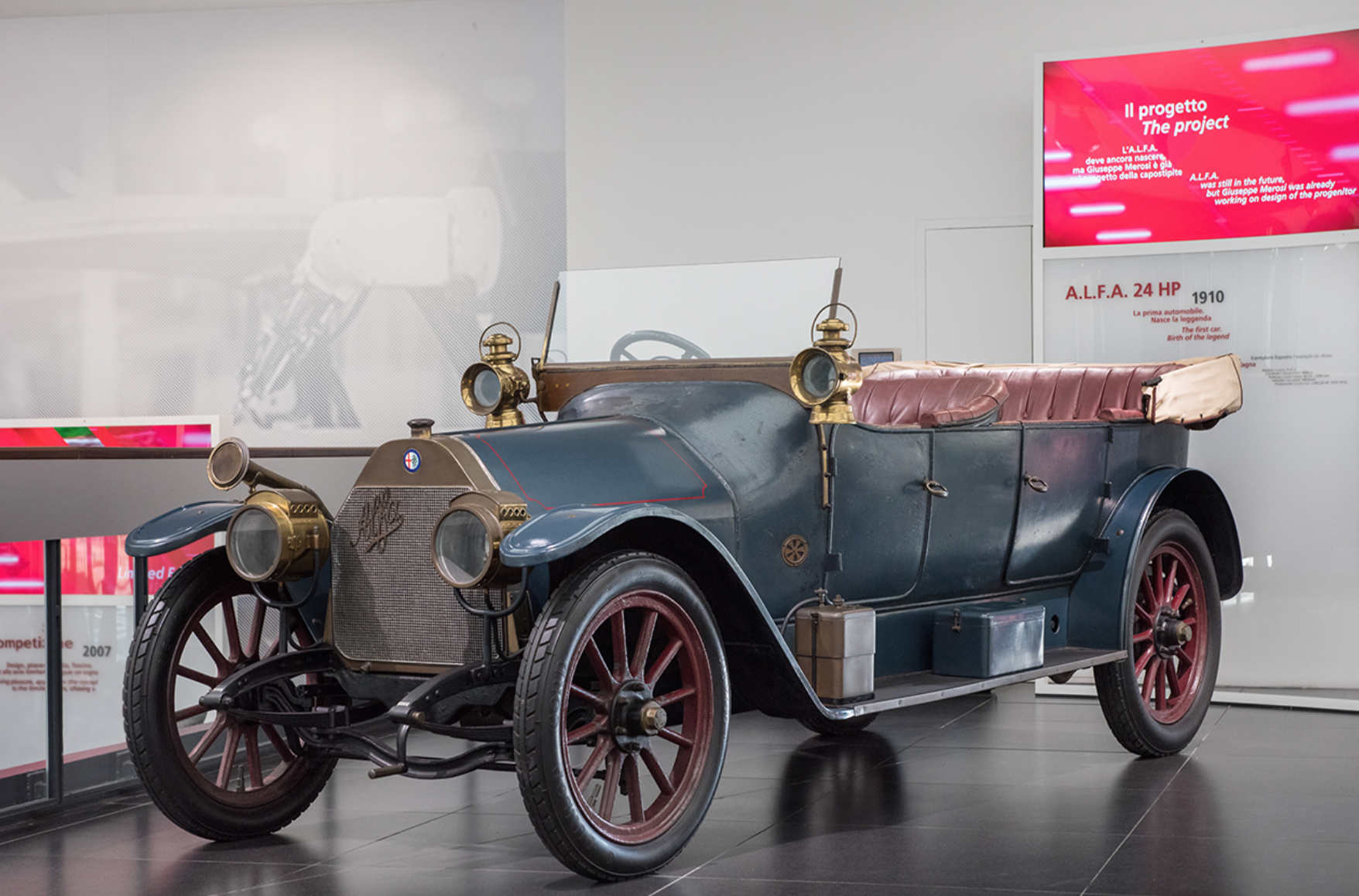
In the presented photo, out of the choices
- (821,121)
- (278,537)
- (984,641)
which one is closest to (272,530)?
(278,537)

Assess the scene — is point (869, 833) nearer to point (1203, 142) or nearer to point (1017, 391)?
point (1017, 391)

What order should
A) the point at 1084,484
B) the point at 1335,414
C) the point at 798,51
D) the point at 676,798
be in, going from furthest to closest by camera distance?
the point at 798,51 < the point at 1335,414 < the point at 1084,484 < the point at 676,798

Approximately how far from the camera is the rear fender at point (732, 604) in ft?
10.7

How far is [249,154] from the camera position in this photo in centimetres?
862

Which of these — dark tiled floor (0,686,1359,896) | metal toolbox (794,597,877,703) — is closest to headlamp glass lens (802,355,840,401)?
metal toolbox (794,597,877,703)

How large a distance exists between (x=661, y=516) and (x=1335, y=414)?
12.5ft

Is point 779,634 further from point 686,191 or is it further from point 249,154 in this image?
point 249,154

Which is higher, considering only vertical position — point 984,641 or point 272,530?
point 272,530

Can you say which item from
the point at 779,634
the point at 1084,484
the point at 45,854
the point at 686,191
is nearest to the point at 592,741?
the point at 779,634

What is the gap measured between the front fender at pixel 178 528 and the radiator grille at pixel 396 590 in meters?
0.31

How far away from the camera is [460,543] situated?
302 cm

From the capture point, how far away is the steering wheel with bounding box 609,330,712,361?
4.04 metres

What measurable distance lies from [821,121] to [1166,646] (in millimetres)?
3268

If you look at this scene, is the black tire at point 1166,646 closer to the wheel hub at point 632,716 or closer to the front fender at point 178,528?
the wheel hub at point 632,716
